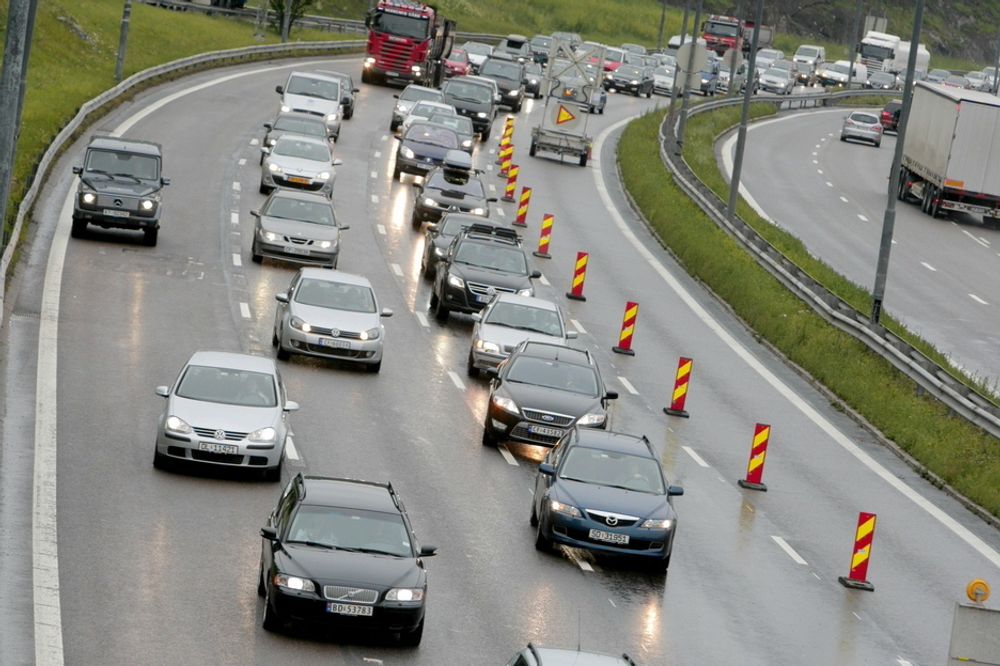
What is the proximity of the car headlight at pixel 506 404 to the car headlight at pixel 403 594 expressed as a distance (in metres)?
9.78

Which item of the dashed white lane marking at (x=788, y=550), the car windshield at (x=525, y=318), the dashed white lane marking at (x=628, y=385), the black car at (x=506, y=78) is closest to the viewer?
the dashed white lane marking at (x=788, y=550)

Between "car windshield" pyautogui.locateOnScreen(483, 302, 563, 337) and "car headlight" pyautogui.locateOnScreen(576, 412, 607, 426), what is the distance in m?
5.14

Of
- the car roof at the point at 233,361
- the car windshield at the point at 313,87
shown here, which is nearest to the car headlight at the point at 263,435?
the car roof at the point at 233,361

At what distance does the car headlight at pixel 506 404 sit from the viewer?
Answer: 26750 mm

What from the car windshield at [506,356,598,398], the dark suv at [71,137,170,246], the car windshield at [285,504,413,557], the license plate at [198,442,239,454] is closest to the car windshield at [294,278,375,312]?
the car windshield at [506,356,598,398]

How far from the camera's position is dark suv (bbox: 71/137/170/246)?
3766 cm

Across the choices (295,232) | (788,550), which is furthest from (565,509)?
(295,232)

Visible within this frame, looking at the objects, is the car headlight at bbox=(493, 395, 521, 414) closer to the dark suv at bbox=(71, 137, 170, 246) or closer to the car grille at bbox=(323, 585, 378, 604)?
the car grille at bbox=(323, 585, 378, 604)

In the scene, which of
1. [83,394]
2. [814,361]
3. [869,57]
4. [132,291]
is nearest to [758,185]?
[814,361]

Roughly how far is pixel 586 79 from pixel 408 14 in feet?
47.8

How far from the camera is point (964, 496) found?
28.7m

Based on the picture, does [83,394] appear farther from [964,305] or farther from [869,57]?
[869,57]

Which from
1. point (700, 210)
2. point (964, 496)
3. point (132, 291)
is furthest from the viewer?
point (700, 210)

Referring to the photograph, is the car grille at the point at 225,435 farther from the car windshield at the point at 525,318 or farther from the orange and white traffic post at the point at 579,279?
the orange and white traffic post at the point at 579,279
